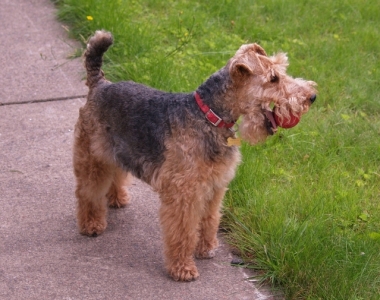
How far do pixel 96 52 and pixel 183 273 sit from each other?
1.56 meters

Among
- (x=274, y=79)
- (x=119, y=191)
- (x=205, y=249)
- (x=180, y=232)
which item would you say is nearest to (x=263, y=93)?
(x=274, y=79)

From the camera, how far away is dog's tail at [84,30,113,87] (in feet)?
13.5

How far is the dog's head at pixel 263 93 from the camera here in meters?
3.56

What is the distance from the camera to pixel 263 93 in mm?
3590

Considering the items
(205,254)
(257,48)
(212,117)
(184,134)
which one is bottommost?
(205,254)

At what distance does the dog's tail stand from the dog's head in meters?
0.93

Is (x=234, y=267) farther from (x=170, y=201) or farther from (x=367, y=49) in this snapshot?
(x=367, y=49)

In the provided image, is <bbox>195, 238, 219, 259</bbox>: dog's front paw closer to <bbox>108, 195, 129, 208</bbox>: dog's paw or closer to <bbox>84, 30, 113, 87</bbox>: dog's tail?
<bbox>108, 195, 129, 208</bbox>: dog's paw

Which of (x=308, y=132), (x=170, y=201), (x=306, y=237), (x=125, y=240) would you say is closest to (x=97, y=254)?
(x=125, y=240)

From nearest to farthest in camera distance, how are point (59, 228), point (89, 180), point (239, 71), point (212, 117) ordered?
point (239, 71), point (212, 117), point (89, 180), point (59, 228)

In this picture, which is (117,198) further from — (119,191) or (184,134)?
(184,134)

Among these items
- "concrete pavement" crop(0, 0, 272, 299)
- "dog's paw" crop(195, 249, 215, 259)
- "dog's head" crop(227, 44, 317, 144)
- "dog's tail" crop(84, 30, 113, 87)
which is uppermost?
"dog's head" crop(227, 44, 317, 144)

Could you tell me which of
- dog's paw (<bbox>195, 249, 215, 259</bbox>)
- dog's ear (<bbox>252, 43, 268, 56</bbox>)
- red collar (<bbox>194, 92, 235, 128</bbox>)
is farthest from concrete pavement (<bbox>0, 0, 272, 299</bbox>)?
dog's ear (<bbox>252, 43, 268, 56</bbox>)

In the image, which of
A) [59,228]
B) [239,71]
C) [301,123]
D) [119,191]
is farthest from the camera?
[301,123]
